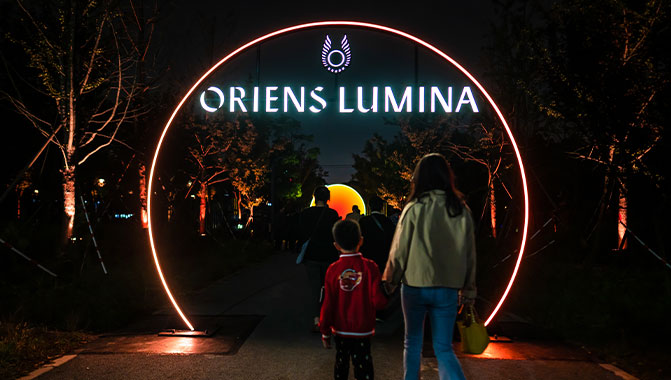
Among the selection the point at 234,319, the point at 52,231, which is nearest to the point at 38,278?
the point at 234,319

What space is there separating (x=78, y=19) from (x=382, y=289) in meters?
11.9

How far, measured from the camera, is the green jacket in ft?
13.3

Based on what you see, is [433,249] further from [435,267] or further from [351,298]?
[351,298]

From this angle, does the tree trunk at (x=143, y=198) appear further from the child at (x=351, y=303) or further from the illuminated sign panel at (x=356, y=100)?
the child at (x=351, y=303)

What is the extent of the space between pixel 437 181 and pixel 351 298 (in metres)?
1.12

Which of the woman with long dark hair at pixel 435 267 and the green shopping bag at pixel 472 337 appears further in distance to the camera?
the green shopping bag at pixel 472 337

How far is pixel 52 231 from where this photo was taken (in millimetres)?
15992

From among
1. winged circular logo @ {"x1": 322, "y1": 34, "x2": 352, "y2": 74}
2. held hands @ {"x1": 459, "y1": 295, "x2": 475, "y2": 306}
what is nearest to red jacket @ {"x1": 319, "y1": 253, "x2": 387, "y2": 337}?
held hands @ {"x1": 459, "y1": 295, "x2": 475, "y2": 306}

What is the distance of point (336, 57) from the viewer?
991cm

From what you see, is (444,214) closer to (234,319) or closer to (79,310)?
(234,319)

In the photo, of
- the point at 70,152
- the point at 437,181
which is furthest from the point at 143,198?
the point at 437,181

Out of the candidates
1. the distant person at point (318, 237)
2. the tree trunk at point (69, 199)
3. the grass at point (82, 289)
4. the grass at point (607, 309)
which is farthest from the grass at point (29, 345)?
the grass at point (607, 309)

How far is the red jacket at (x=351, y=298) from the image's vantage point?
14.4 feet

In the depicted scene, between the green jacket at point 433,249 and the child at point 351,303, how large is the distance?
31 cm
